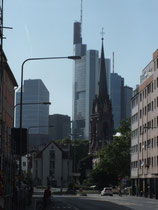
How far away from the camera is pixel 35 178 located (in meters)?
162

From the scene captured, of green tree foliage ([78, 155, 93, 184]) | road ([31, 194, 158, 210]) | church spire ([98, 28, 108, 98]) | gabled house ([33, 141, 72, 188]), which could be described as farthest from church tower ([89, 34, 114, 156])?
road ([31, 194, 158, 210])

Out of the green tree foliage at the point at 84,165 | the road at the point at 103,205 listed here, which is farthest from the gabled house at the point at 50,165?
the road at the point at 103,205

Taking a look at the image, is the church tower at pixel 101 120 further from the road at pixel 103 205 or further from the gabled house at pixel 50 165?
the road at pixel 103 205

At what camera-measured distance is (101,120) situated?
593 ft

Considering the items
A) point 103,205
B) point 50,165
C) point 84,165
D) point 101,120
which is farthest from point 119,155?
point 84,165

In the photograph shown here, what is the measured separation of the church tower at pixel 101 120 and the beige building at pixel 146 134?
70544 millimetres

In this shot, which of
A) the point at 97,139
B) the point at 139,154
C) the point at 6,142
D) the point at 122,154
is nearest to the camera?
the point at 6,142

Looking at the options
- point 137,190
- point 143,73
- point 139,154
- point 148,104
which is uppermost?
point 143,73

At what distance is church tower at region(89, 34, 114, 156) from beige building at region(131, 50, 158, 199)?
231ft

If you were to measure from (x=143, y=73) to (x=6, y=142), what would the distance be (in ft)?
244

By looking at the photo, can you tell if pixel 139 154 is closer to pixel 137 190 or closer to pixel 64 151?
pixel 137 190

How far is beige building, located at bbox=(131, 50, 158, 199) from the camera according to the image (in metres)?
81.0

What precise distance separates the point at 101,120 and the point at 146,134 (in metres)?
93.1

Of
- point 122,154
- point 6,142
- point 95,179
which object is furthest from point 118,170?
point 6,142
